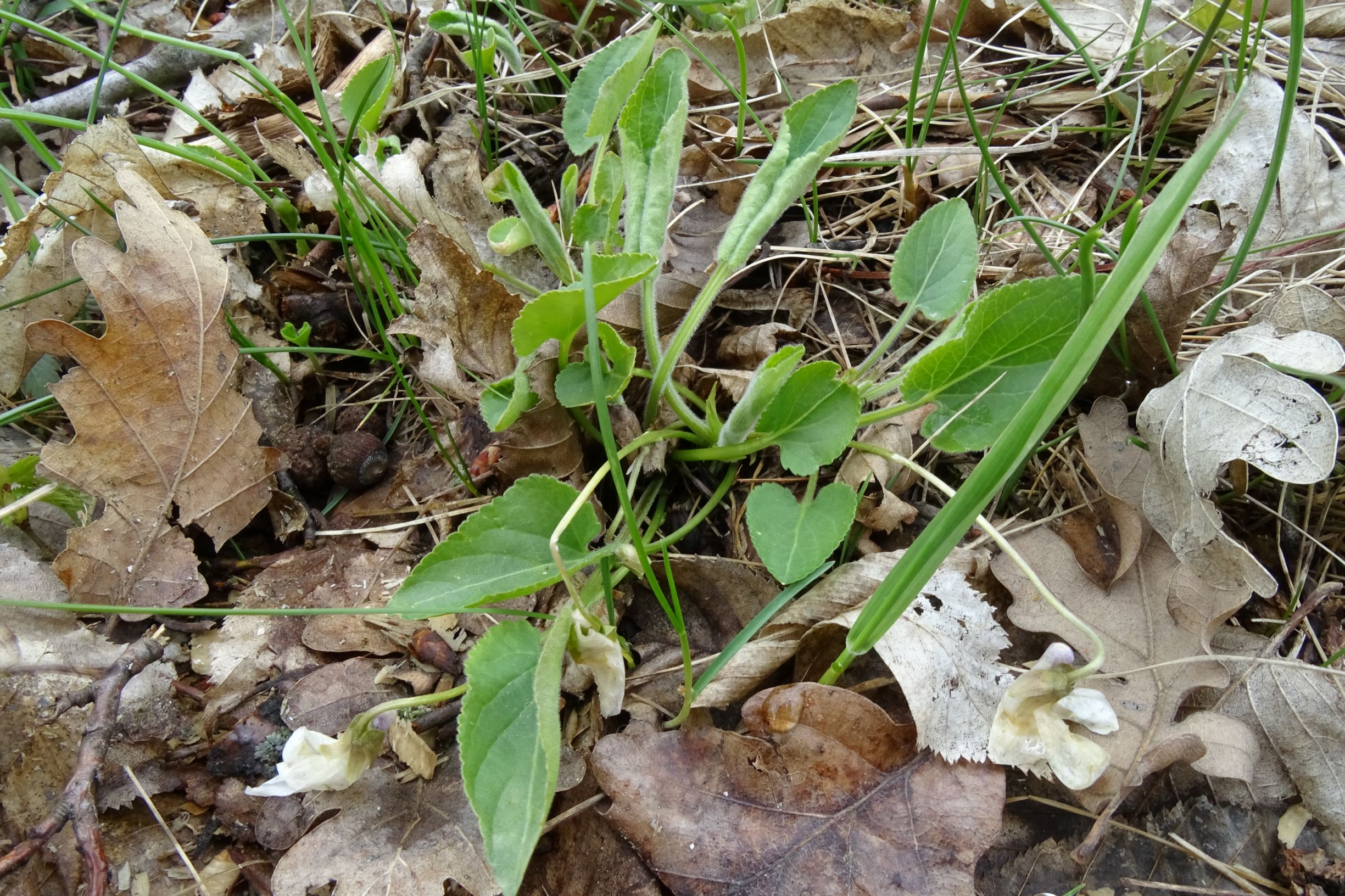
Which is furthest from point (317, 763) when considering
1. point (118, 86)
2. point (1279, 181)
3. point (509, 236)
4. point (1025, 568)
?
point (118, 86)

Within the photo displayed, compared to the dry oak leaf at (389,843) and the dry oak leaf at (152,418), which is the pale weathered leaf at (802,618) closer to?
the dry oak leaf at (389,843)

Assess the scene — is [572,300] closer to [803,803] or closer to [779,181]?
[779,181]

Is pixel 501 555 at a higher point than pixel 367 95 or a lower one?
lower

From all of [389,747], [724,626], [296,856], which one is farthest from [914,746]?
[296,856]

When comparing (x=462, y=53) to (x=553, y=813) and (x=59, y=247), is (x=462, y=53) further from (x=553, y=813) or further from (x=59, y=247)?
(x=553, y=813)

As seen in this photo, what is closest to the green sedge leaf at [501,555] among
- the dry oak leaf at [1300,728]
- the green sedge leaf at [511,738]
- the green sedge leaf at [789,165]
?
the green sedge leaf at [511,738]

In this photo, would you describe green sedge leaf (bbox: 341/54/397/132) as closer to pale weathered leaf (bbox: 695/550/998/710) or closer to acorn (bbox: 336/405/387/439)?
acorn (bbox: 336/405/387/439)
